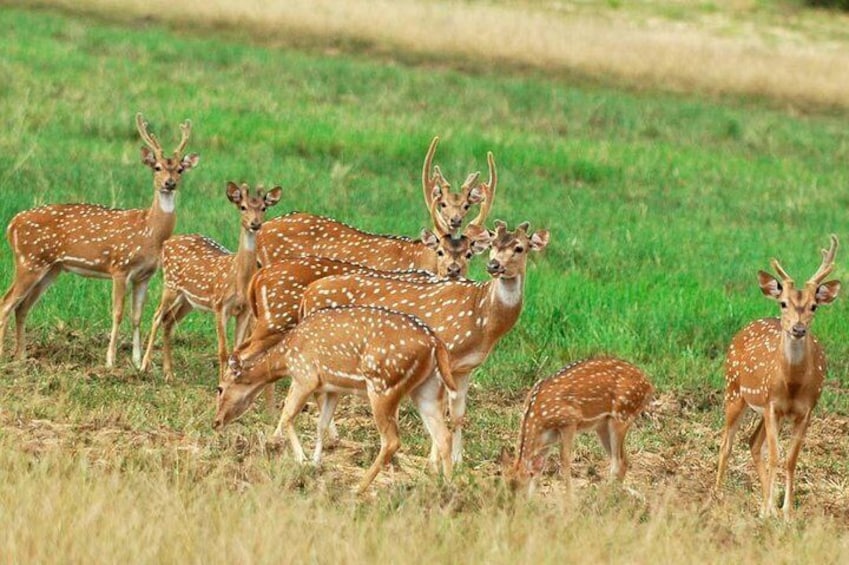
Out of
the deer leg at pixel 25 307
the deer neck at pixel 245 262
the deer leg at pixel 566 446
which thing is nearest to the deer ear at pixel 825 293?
the deer leg at pixel 566 446

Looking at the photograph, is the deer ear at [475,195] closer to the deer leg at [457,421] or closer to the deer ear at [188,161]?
the deer ear at [188,161]

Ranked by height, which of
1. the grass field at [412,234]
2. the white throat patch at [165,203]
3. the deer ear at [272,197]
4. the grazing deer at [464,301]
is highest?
the deer ear at [272,197]

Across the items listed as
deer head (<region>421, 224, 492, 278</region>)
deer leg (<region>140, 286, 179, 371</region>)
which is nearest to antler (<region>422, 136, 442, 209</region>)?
deer head (<region>421, 224, 492, 278</region>)

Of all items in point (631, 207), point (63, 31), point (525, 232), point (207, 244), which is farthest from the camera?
point (63, 31)

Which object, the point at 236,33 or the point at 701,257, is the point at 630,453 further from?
the point at 236,33

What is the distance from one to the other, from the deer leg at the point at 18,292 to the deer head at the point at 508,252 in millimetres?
3701

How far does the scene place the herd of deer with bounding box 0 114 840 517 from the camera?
995 centimetres

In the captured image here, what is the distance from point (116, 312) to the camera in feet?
41.5

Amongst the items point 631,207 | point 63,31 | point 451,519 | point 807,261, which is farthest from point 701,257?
point 63,31

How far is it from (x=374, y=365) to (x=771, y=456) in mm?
2239

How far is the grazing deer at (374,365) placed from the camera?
32.0ft

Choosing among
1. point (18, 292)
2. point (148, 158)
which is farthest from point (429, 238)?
point (18, 292)

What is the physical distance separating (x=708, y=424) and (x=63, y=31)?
58.1 feet

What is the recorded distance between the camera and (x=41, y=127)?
20469mm
